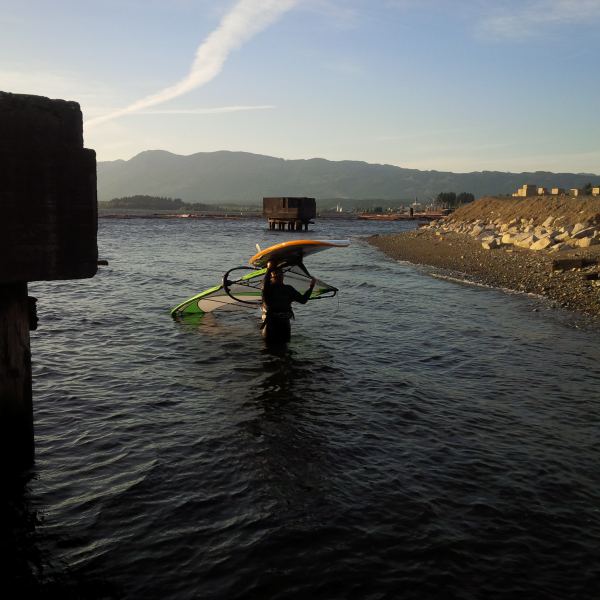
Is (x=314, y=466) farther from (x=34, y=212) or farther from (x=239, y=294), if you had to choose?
(x=239, y=294)

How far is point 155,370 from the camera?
12984 millimetres

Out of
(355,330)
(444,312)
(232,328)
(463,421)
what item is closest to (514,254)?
(444,312)

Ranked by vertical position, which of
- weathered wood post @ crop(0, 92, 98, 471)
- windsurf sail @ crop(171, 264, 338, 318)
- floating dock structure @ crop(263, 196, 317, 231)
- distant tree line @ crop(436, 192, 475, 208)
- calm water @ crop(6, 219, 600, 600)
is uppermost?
distant tree line @ crop(436, 192, 475, 208)

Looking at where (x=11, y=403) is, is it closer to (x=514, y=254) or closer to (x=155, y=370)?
(x=155, y=370)

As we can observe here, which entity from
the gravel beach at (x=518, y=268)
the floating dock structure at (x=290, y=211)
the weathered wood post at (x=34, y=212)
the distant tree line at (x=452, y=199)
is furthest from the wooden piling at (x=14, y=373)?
the distant tree line at (x=452, y=199)

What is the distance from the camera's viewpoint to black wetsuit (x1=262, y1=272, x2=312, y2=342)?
13.3 metres

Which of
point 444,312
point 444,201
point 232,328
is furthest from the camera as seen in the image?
point 444,201

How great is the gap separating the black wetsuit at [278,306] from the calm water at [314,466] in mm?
629

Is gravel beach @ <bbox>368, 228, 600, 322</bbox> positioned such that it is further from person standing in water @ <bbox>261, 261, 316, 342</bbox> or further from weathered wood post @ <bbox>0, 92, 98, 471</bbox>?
weathered wood post @ <bbox>0, 92, 98, 471</bbox>

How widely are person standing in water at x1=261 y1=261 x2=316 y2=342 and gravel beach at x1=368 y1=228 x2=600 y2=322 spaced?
35.2 ft

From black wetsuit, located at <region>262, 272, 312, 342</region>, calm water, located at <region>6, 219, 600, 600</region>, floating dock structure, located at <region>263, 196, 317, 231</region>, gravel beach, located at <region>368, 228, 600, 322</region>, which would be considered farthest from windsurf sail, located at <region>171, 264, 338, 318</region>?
floating dock structure, located at <region>263, 196, 317, 231</region>

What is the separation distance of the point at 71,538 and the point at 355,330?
12.4m

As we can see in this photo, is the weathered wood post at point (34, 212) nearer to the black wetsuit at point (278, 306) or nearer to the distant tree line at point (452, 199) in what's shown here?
the black wetsuit at point (278, 306)

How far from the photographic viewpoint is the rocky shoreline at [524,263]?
21328mm
